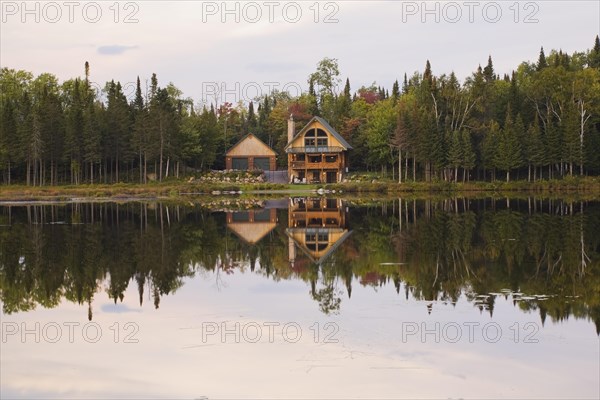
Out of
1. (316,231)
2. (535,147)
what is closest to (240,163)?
(535,147)

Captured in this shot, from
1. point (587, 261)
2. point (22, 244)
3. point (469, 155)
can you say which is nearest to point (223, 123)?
point (469, 155)

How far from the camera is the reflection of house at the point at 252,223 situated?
29625 mm

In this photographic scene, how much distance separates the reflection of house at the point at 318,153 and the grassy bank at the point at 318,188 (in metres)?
8.04

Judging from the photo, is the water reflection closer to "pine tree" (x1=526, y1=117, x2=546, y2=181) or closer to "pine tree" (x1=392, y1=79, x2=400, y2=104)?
"pine tree" (x1=526, y1=117, x2=546, y2=181)

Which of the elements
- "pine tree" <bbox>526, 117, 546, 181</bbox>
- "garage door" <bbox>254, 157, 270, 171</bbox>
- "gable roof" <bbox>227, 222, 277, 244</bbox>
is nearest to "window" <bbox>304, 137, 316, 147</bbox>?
"garage door" <bbox>254, 157, 270, 171</bbox>

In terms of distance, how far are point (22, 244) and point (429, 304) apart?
17302mm

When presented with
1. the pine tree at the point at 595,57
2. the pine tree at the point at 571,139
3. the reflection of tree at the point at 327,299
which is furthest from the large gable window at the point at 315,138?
the reflection of tree at the point at 327,299

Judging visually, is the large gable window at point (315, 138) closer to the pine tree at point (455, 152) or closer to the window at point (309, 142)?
the window at point (309, 142)

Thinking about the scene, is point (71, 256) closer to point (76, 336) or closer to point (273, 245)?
point (273, 245)

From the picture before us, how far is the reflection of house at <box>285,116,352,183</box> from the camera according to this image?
81.6 m

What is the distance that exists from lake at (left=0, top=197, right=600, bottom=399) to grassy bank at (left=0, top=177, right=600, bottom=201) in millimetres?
39915

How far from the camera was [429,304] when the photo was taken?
14625mm

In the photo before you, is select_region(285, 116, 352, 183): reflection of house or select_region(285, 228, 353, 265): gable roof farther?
select_region(285, 116, 352, 183): reflection of house

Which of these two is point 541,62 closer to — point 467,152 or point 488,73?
point 488,73
